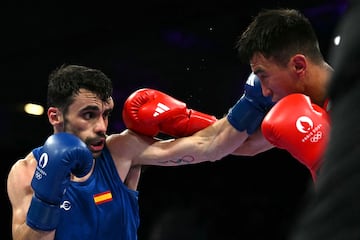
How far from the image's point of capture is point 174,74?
6141 mm

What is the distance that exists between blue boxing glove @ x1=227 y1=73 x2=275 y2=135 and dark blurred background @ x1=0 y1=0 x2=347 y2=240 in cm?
267

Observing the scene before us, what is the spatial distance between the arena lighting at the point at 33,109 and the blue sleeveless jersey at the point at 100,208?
4751 mm

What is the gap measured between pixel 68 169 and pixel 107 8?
389cm

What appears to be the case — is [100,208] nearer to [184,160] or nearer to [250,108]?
[184,160]

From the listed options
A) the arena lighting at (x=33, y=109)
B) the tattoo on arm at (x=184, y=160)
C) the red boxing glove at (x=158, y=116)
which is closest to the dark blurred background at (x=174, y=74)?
the arena lighting at (x=33, y=109)

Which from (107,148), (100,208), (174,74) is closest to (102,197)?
(100,208)

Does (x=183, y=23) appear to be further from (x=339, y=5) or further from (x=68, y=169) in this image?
(x=68, y=169)

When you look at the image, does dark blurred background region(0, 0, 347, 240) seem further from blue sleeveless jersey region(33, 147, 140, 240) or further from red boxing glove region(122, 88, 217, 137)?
blue sleeveless jersey region(33, 147, 140, 240)

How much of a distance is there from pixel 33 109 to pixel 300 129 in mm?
5953

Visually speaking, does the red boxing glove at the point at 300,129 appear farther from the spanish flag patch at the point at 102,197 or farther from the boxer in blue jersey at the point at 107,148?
the spanish flag patch at the point at 102,197

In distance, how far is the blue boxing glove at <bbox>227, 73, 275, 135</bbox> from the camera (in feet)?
7.48

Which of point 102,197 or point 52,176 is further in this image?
point 102,197

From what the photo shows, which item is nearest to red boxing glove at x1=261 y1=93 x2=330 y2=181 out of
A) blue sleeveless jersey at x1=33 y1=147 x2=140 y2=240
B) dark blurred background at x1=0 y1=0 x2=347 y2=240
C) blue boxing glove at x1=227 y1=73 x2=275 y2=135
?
blue boxing glove at x1=227 y1=73 x2=275 y2=135

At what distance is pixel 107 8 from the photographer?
18.9 ft
